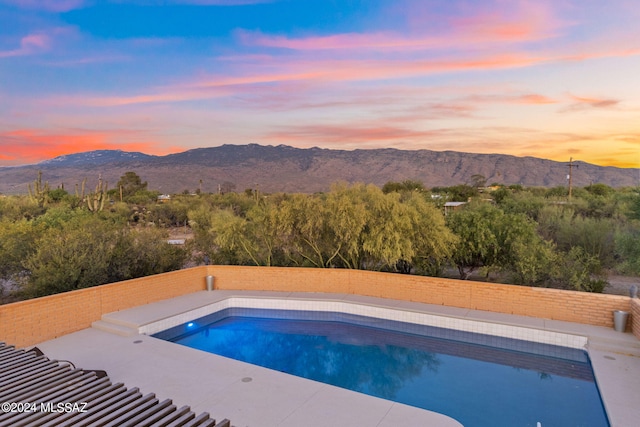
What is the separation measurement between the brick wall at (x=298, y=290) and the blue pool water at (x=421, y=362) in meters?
1.03

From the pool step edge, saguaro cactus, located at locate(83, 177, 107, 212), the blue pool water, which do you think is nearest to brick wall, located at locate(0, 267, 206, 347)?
the pool step edge

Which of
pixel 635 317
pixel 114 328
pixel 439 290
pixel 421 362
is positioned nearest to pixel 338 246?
pixel 439 290

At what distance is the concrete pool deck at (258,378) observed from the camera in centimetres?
511

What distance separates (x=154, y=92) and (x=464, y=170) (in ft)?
170

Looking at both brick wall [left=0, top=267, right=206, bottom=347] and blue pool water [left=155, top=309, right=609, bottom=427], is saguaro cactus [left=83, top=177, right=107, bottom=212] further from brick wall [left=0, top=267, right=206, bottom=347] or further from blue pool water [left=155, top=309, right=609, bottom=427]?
blue pool water [left=155, top=309, right=609, bottom=427]

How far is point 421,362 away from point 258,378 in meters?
3.38

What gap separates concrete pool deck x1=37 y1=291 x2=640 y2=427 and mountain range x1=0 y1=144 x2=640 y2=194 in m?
48.9

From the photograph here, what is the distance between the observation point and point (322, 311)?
10.5 metres

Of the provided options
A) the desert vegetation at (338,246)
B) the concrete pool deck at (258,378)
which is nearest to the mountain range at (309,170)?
the desert vegetation at (338,246)

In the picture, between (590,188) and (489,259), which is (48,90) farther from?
(590,188)

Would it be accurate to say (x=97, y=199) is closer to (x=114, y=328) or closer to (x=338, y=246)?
(x=338, y=246)

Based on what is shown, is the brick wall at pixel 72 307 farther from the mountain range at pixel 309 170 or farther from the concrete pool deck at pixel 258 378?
the mountain range at pixel 309 170

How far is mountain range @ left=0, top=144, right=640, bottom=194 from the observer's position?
60.6 meters

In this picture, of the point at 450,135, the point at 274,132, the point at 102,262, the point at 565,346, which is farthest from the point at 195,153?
the point at 565,346
